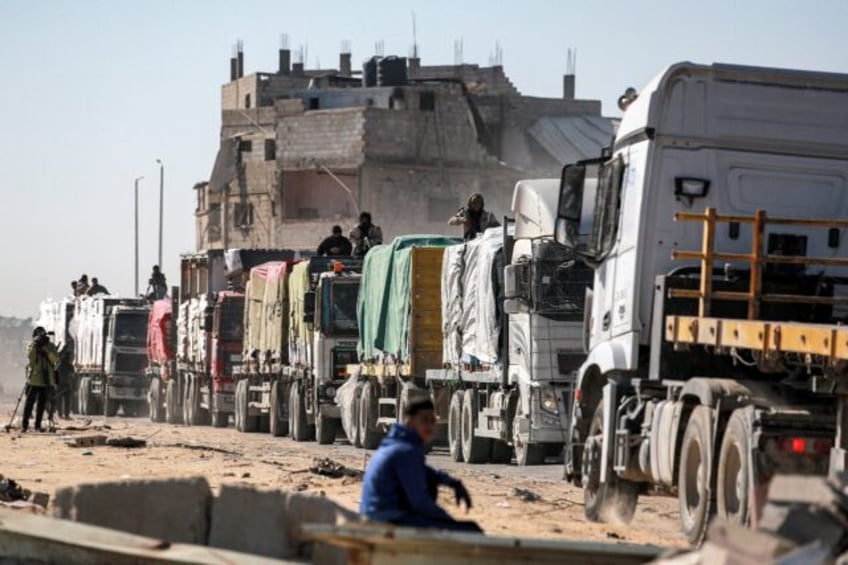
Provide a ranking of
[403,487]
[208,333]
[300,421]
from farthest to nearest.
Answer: [208,333] < [300,421] < [403,487]

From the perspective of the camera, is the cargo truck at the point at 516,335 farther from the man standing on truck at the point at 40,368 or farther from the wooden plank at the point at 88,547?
the wooden plank at the point at 88,547

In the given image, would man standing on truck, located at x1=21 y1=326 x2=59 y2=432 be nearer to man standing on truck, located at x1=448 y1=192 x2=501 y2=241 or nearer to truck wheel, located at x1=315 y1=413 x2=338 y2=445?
truck wheel, located at x1=315 y1=413 x2=338 y2=445

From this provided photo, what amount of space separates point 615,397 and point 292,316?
66.3ft

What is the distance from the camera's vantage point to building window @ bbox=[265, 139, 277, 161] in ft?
287

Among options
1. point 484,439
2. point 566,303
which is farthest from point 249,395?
point 566,303

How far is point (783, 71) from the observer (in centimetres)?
1641

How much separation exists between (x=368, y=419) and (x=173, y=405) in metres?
18.2

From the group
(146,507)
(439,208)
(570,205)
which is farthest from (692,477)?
(439,208)

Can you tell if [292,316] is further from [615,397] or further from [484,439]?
[615,397]

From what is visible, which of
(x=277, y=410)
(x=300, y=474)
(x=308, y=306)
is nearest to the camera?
(x=300, y=474)

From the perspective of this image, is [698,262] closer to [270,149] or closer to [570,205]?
[570,205]

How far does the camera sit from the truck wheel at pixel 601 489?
16875 millimetres

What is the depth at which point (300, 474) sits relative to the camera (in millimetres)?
23562

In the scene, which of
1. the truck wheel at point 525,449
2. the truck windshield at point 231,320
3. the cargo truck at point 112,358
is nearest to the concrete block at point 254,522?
the truck wheel at point 525,449
